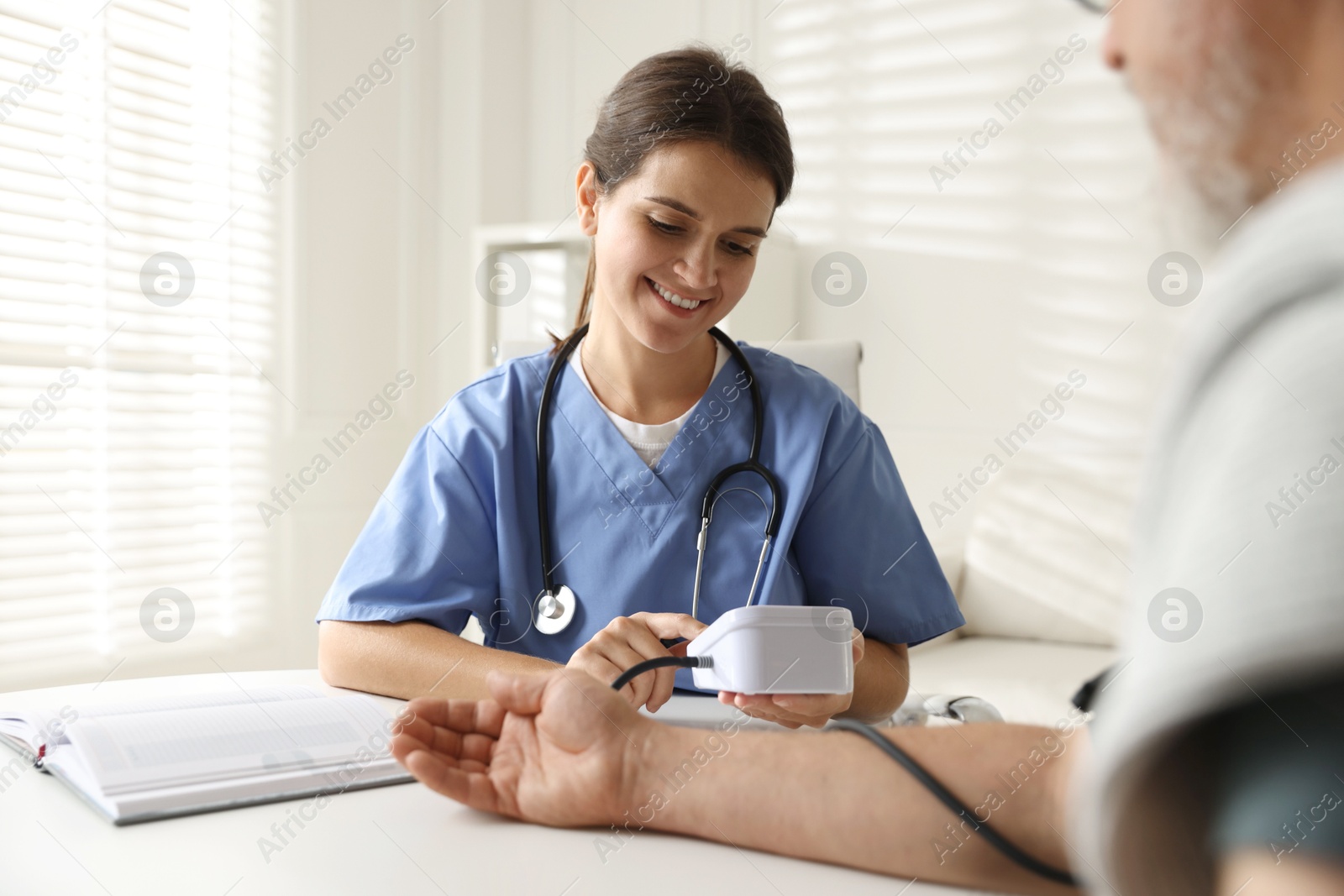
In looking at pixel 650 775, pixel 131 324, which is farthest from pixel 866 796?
pixel 131 324

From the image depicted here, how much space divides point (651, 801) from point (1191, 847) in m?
0.48

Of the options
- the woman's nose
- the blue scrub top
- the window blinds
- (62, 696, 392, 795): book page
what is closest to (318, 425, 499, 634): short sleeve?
the blue scrub top

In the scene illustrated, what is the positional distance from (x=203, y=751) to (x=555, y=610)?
50cm

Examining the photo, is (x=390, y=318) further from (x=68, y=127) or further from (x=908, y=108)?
(x=908, y=108)

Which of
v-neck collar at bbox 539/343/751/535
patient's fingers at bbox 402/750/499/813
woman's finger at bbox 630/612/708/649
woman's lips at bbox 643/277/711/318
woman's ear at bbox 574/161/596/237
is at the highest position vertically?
woman's ear at bbox 574/161/596/237

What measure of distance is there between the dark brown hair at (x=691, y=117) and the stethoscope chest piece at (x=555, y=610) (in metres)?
0.56

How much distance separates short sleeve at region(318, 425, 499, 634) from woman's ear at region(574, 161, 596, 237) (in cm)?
40

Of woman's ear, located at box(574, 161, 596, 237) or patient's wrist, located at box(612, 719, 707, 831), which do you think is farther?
woman's ear, located at box(574, 161, 596, 237)

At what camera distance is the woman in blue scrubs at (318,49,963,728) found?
4.12ft

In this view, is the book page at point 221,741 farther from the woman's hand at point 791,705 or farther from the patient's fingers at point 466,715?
the woman's hand at point 791,705

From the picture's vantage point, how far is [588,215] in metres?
1.48

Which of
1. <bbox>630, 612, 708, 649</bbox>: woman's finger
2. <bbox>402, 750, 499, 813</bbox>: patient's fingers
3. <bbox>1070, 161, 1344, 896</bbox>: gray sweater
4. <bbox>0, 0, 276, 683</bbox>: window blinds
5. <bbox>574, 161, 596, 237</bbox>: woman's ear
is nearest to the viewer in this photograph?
<bbox>1070, 161, 1344, 896</bbox>: gray sweater

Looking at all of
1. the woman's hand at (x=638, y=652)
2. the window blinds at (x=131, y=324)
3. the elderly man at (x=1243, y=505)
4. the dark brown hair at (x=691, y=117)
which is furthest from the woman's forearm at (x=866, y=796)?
the window blinds at (x=131, y=324)

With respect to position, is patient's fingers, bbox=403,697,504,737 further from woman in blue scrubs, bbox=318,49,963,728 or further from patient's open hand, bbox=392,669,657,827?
woman in blue scrubs, bbox=318,49,963,728
